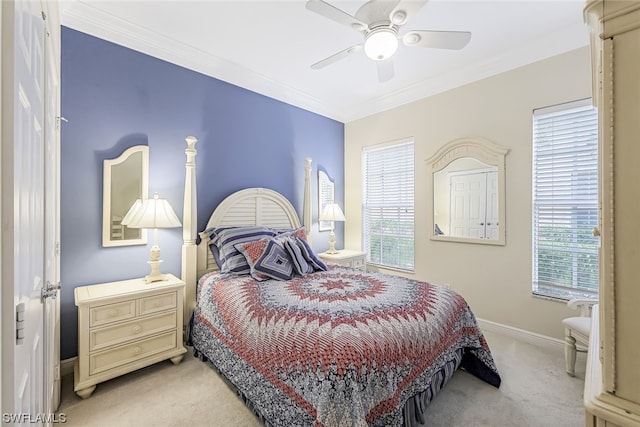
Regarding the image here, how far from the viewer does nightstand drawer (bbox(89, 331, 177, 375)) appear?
200 cm

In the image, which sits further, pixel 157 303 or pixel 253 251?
pixel 253 251

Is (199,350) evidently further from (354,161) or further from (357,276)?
(354,161)

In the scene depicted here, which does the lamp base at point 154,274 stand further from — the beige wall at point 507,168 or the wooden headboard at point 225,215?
the beige wall at point 507,168

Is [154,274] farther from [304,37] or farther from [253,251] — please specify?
[304,37]

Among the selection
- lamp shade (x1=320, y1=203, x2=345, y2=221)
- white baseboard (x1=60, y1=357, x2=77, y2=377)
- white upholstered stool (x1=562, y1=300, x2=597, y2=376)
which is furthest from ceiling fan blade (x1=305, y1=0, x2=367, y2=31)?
white baseboard (x1=60, y1=357, x2=77, y2=377)

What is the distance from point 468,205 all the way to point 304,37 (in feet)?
8.12

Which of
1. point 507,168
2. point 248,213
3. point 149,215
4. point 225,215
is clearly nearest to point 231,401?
point 149,215

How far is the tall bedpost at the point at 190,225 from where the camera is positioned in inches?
107

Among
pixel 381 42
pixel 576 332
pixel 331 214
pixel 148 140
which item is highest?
pixel 381 42

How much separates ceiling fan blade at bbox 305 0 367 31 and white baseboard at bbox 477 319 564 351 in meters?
3.10

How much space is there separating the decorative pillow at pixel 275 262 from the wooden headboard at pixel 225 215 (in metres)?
0.71

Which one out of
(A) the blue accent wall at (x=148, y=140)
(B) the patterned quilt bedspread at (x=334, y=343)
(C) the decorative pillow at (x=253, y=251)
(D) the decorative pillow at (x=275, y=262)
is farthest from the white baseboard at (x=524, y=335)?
(A) the blue accent wall at (x=148, y=140)

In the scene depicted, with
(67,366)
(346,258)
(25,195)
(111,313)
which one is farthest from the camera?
(346,258)

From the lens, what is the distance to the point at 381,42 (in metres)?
1.97
